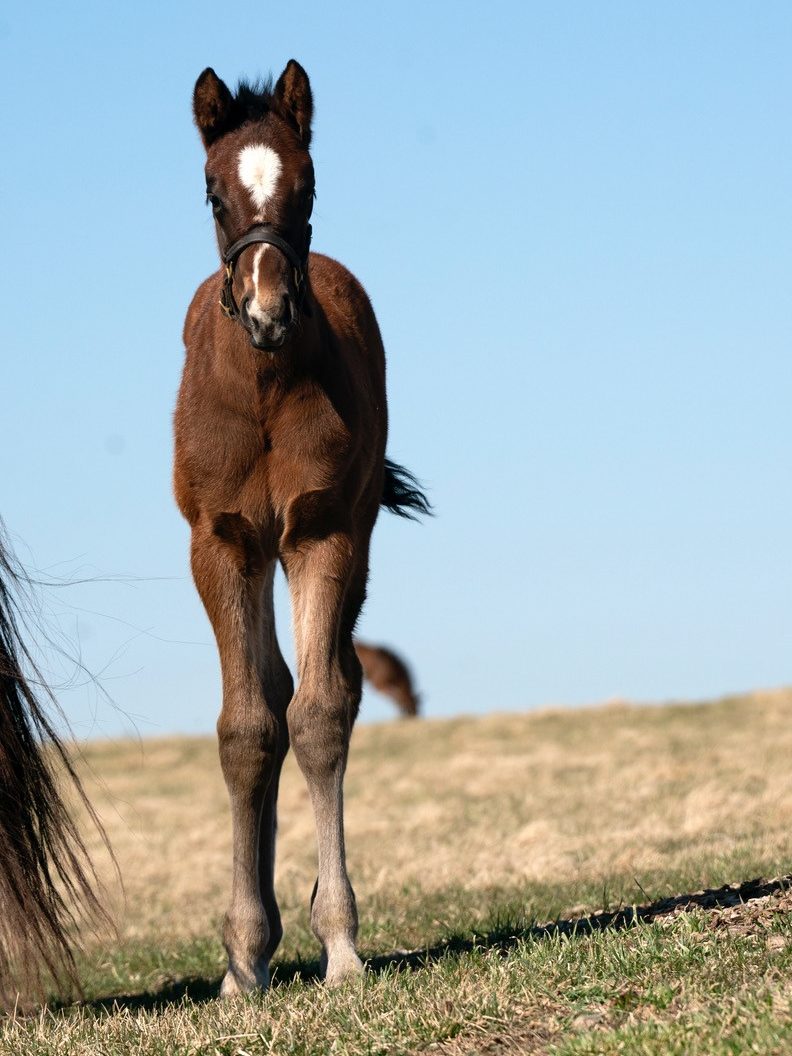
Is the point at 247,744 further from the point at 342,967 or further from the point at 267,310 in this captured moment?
the point at 267,310

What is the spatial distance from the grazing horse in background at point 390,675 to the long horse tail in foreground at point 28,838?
1228 inches

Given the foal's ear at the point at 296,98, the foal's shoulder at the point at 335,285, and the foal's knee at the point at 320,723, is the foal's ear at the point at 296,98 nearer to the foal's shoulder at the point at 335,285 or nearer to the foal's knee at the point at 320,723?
the foal's shoulder at the point at 335,285

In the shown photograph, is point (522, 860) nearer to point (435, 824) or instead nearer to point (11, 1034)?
point (435, 824)

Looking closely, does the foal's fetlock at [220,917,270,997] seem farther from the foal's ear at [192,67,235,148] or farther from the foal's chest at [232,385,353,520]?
the foal's ear at [192,67,235,148]

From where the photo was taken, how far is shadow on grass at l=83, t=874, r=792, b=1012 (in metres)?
5.73

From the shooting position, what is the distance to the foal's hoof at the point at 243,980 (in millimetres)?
5574

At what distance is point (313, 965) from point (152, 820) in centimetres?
1060

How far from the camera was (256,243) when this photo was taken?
5.41 m

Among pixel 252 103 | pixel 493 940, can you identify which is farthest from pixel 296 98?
pixel 493 940

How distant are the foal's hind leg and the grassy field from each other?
1.05ft

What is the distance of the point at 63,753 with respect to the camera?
559cm

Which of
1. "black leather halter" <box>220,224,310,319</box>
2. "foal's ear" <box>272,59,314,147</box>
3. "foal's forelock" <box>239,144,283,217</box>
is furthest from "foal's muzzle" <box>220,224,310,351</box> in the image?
"foal's ear" <box>272,59,314,147</box>

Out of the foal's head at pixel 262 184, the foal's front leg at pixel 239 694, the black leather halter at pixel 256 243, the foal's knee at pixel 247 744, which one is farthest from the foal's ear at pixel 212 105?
the foal's knee at pixel 247 744

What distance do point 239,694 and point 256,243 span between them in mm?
1741
